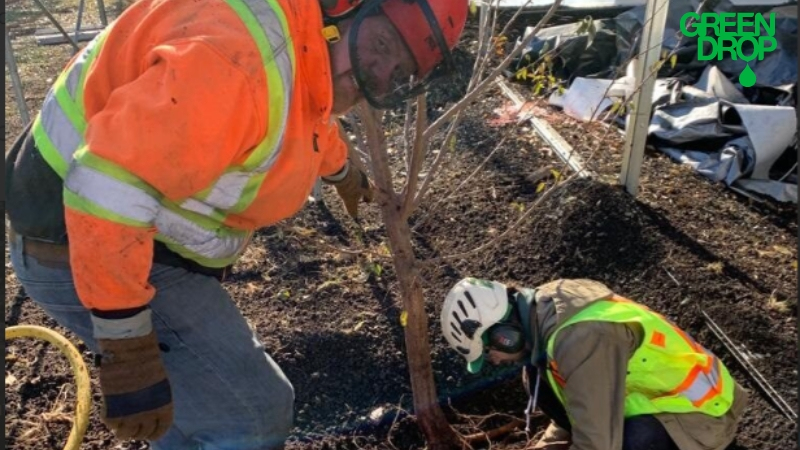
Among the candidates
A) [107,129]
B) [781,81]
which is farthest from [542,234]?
[107,129]

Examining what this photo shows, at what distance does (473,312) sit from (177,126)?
1362mm

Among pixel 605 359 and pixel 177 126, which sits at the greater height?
pixel 177 126

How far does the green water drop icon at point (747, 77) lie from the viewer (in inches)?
233

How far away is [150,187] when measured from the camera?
72.4 inches

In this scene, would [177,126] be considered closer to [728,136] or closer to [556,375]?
[556,375]

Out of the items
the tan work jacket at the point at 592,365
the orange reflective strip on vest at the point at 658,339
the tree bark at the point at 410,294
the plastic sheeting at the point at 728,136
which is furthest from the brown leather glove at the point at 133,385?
the plastic sheeting at the point at 728,136

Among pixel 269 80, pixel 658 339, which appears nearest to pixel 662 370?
pixel 658 339

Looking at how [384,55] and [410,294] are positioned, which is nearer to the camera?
[384,55]

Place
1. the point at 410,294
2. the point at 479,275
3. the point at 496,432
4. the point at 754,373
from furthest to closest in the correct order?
1. the point at 479,275
2. the point at 754,373
3. the point at 496,432
4. the point at 410,294

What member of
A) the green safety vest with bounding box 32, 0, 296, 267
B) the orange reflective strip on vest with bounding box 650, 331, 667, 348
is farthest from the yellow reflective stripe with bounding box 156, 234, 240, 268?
the orange reflective strip on vest with bounding box 650, 331, 667, 348

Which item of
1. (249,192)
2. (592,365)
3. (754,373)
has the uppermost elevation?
(249,192)

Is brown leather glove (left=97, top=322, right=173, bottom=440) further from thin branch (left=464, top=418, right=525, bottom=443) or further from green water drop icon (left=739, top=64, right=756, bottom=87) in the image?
green water drop icon (left=739, top=64, right=756, bottom=87)

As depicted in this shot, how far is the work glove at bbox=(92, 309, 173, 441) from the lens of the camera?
1976mm

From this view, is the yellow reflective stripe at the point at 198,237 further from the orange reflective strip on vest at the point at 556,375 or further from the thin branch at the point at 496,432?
the thin branch at the point at 496,432
